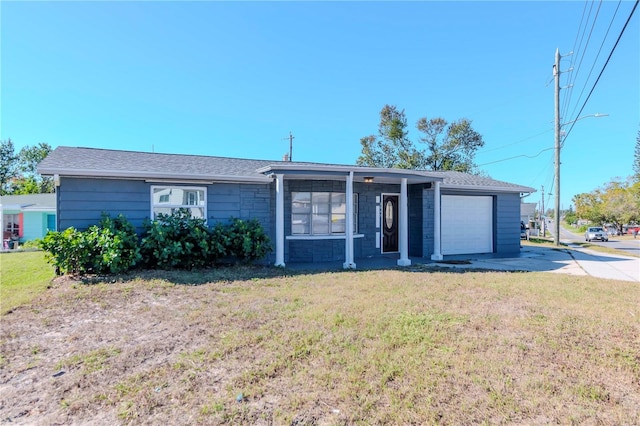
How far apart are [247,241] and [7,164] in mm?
40203

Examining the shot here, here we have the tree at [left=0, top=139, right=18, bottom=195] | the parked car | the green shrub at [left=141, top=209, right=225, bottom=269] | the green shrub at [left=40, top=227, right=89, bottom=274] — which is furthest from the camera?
the tree at [left=0, top=139, right=18, bottom=195]

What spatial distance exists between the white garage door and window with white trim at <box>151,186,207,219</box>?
8083 mm

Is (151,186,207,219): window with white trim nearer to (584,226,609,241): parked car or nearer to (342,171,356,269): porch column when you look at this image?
(342,171,356,269): porch column

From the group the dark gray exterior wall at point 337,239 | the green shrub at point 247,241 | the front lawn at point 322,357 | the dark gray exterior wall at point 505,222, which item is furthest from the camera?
the dark gray exterior wall at point 505,222

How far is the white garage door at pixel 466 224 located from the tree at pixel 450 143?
15553mm

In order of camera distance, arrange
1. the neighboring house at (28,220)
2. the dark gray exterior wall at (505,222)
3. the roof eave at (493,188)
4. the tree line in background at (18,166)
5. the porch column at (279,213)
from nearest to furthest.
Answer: the porch column at (279,213) → the roof eave at (493,188) → the dark gray exterior wall at (505,222) → the neighboring house at (28,220) → the tree line in background at (18,166)

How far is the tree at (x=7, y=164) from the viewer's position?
3331 centimetres

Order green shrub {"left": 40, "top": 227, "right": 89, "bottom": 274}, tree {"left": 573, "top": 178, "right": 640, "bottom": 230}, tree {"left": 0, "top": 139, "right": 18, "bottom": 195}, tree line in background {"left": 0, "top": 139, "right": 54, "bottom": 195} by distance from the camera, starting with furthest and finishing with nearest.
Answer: tree {"left": 573, "top": 178, "right": 640, "bottom": 230} < tree {"left": 0, "top": 139, "right": 18, "bottom": 195} < tree line in background {"left": 0, "top": 139, "right": 54, "bottom": 195} < green shrub {"left": 40, "top": 227, "right": 89, "bottom": 274}

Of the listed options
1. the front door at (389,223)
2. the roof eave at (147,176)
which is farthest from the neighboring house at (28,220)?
the front door at (389,223)

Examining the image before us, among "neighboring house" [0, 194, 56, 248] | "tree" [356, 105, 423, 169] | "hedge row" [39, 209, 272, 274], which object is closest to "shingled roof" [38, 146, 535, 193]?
"hedge row" [39, 209, 272, 274]

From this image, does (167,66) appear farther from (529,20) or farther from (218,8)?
(529,20)

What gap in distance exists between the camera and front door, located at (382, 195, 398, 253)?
37.1 feet

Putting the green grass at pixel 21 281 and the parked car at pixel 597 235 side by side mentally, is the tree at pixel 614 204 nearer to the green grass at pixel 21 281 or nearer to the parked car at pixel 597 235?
the parked car at pixel 597 235

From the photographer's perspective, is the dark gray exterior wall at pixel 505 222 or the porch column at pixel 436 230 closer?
the porch column at pixel 436 230
